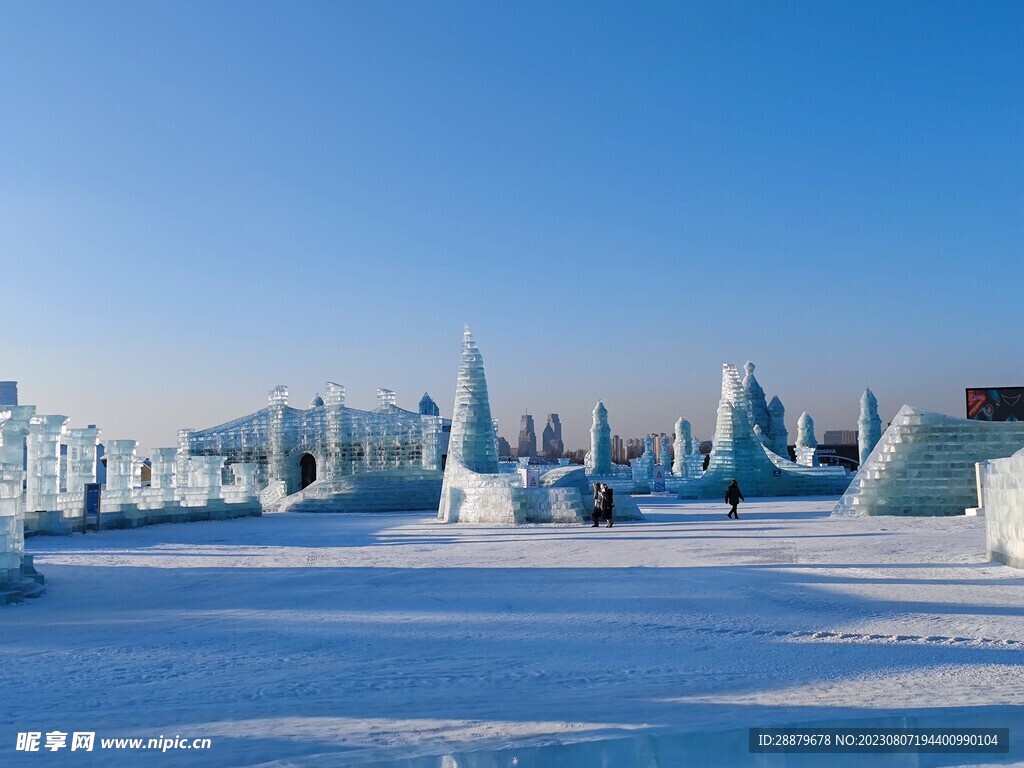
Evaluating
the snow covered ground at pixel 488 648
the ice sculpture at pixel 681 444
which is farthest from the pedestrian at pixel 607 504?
the ice sculpture at pixel 681 444

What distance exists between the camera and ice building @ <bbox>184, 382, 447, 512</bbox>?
1508 inches

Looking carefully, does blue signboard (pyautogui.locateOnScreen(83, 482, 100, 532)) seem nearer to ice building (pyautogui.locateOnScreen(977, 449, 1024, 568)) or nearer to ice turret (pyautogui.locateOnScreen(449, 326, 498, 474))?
ice turret (pyautogui.locateOnScreen(449, 326, 498, 474))

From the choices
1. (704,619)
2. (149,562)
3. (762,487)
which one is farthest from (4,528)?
(762,487)

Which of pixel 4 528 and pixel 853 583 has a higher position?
pixel 4 528

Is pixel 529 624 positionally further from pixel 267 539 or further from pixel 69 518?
pixel 69 518

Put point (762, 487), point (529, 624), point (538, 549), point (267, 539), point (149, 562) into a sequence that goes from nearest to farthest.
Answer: point (529, 624), point (149, 562), point (538, 549), point (267, 539), point (762, 487)

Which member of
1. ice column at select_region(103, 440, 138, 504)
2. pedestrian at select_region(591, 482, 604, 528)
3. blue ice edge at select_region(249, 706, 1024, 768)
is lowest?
blue ice edge at select_region(249, 706, 1024, 768)

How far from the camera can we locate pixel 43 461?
21688 millimetres

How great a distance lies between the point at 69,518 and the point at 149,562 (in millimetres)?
9194

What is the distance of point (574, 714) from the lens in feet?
17.8

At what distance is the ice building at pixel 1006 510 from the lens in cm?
1222

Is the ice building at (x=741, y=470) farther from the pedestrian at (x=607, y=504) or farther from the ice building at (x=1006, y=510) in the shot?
the ice building at (x=1006, y=510)

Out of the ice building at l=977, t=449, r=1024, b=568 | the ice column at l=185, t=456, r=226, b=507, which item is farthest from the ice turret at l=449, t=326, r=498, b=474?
the ice building at l=977, t=449, r=1024, b=568

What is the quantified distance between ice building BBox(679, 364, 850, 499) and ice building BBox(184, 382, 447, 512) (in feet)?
41.8
